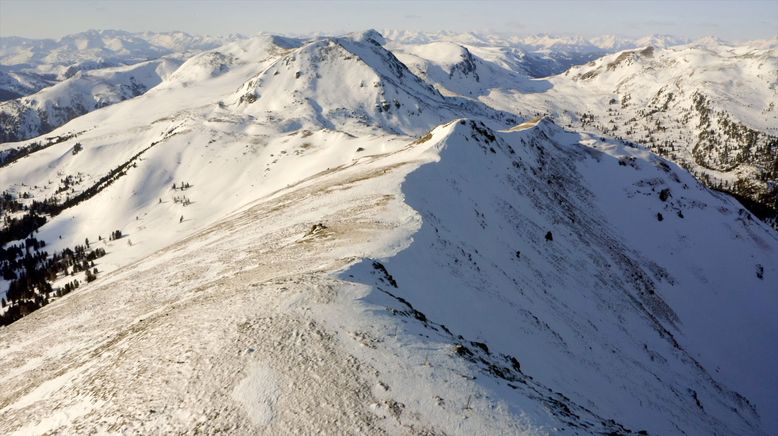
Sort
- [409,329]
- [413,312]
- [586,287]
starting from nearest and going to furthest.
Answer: [409,329], [413,312], [586,287]

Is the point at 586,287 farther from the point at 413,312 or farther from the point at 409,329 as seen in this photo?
the point at 409,329

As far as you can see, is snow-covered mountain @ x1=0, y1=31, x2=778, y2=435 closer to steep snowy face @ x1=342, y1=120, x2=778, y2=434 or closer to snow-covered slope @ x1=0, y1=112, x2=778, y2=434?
snow-covered slope @ x1=0, y1=112, x2=778, y2=434

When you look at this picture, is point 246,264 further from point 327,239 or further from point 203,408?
point 203,408

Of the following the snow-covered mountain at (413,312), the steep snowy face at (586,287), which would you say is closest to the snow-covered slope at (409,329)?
the snow-covered mountain at (413,312)

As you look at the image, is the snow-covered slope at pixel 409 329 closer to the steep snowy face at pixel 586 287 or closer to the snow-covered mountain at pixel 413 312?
the snow-covered mountain at pixel 413 312

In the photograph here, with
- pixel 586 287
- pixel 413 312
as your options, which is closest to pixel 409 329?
pixel 413 312

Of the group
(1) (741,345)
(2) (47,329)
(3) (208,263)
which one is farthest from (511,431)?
(1) (741,345)
